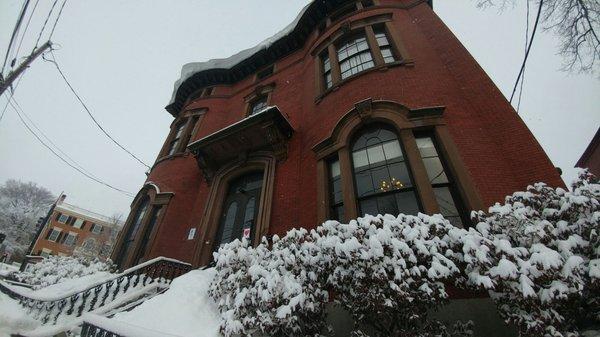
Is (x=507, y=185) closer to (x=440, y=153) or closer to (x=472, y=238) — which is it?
(x=440, y=153)

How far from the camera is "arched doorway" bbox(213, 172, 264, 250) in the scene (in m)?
8.95

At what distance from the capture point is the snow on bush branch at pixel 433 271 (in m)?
3.03

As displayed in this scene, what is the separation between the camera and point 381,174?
6.61 m

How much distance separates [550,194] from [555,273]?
4.31 ft

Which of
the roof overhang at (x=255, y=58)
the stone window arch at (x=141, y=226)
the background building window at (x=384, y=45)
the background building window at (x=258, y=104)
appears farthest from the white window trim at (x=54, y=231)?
the background building window at (x=384, y=45)

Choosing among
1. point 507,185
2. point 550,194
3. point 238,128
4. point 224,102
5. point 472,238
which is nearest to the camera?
point 472,238

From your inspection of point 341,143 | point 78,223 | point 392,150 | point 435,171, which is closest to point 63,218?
point 78,223

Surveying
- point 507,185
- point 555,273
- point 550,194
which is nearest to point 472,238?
point 555,273

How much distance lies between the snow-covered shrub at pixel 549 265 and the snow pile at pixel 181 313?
4047mm

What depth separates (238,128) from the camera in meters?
9.05

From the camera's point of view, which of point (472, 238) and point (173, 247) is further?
point (173, 247)

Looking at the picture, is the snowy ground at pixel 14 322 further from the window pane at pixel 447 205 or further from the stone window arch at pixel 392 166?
the window pane at pixel 447 205

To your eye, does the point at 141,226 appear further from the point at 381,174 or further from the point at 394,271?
the point at 394,271

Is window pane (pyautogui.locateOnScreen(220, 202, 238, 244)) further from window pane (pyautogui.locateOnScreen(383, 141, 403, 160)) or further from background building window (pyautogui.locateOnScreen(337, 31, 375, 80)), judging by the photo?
background building window (pyautogui.locateOnScreen(337, 31, 375, 80))
